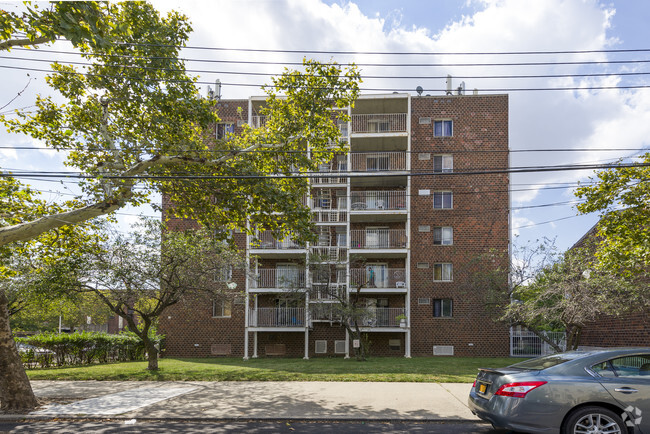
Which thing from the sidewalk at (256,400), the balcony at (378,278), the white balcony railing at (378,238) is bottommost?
the sidewalk at (256,400)

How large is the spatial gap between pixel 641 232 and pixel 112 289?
1451cm

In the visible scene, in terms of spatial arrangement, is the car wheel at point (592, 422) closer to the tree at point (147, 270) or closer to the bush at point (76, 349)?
the tree at point (147, 270)

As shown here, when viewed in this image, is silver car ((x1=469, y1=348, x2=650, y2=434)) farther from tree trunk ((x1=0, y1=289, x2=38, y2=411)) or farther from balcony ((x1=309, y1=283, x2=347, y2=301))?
balcony ((x1=309, y1=283, x2=347, y2=301))

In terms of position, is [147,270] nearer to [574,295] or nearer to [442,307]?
[574,295]

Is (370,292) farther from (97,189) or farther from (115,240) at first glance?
(97,189)

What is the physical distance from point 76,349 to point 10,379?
11.8 metres

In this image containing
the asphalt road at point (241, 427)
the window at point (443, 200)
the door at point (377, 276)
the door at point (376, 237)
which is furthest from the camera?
the window at point (443, 200)

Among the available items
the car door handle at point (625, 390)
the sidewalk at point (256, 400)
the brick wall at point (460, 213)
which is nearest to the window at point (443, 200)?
the brick wall at point (460, 213)

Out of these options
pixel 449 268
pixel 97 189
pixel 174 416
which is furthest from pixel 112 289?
pixel 449 268

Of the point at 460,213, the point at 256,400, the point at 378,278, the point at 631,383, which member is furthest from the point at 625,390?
the point at 460,213

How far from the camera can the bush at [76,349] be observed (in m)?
19.5

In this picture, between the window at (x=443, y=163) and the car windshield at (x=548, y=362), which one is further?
the window at (x=443, y=163)

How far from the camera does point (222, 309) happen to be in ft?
85.2

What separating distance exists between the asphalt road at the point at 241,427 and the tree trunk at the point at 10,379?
2.92 ft
